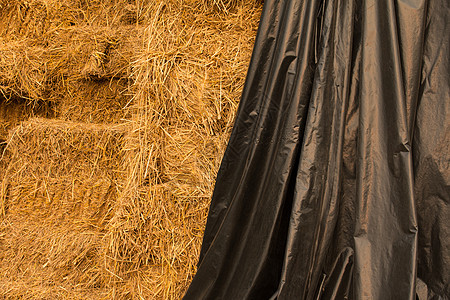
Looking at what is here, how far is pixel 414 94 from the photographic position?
52.1 inches

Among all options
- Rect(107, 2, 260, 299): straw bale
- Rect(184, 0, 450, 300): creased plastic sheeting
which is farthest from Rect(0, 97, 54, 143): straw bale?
Rect(184, 0, 450, 300): creased plastic sheeting

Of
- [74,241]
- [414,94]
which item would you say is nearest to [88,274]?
[74,241]

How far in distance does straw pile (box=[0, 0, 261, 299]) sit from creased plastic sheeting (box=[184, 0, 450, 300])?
0.70 feet

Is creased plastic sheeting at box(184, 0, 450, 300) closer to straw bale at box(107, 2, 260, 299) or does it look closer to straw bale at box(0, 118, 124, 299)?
straw bale at box(107, 2, 260, 299)

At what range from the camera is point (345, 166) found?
1397mm

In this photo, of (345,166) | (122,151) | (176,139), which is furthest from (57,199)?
(345,166)

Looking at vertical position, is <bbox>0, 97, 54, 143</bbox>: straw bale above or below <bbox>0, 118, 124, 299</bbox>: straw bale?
above

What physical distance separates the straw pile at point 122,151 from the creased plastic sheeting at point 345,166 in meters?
0.21

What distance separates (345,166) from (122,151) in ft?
3.33

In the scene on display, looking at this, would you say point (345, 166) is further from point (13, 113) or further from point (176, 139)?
point (13, 113)

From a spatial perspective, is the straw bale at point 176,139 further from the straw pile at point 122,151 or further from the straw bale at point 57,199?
the straw bale at point 57,199

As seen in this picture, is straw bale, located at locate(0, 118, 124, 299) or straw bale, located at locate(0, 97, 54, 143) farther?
straw bale, located at locate(0, 97, 54, 143)

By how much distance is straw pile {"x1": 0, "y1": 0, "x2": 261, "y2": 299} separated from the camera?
1636 millimetres

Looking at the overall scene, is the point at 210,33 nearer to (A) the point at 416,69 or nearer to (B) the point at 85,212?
(A) the point at 416,69
